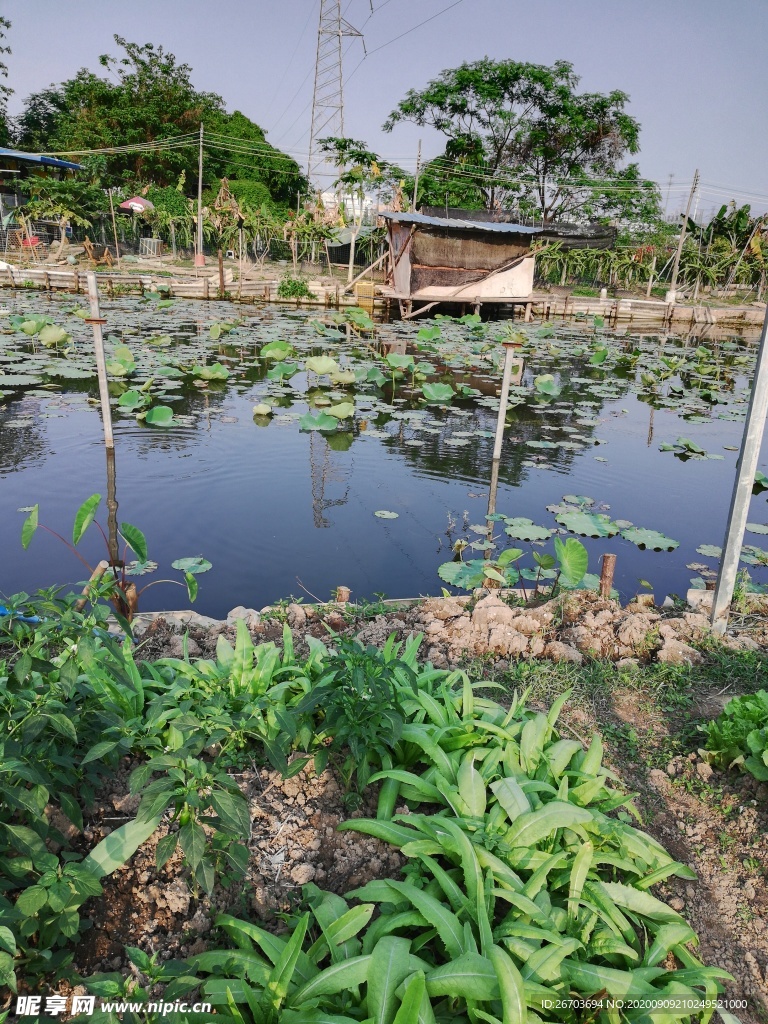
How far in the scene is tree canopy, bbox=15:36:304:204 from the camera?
26391 mm

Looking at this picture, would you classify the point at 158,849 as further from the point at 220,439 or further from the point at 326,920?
the point at 220,439

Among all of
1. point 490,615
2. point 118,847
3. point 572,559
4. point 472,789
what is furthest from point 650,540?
point 118,847

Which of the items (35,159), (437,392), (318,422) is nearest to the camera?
(318,422)

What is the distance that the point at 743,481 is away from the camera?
2711mm

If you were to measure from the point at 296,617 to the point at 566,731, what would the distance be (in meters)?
1.29

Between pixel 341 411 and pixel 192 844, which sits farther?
pixel 341 411

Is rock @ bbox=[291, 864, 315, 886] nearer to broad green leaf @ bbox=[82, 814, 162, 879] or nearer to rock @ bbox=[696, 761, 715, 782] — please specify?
broad green leaf @ bbox=[82, 814, 162, 879]

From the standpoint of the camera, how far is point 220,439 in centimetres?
660

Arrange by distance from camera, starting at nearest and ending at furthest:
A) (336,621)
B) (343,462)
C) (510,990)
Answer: (510,990), (336,621), (343,462)

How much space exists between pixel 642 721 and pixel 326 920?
4.74 feet

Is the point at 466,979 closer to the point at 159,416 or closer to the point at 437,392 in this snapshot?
the point at 159,416

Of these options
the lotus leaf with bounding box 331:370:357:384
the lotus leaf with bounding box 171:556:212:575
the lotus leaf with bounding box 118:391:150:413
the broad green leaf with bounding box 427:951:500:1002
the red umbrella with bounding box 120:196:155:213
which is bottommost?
the lotus leaf with bounding box 171:556:212:575

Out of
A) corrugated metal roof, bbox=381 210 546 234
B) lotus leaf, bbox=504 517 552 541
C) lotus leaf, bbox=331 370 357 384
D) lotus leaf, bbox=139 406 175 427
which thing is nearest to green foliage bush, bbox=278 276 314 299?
corrugated metal roof, bbox=381 210 546 234

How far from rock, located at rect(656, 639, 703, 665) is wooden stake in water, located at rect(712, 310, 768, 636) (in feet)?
0.89
